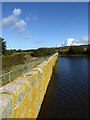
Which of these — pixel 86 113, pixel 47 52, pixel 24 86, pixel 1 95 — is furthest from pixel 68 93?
pixel 47 52

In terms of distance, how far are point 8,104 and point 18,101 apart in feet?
2.98

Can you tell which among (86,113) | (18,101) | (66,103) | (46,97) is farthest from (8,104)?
(46,97)

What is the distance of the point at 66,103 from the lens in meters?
11.1

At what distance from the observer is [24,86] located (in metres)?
5.39

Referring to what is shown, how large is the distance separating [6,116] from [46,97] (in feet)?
30.4

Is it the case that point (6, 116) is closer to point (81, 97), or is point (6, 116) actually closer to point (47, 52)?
point (81, 97)

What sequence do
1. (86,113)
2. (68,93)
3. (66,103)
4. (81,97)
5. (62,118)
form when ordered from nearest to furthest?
(62,118), (86,113), (66,103), (81,97), (68,93)

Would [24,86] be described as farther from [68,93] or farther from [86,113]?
[68,93]

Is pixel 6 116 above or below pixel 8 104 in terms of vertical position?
below

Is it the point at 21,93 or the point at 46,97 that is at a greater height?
the point at 21,93

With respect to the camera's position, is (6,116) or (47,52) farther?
(47,52)

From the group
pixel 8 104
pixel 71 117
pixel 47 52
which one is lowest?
pixel 71 117

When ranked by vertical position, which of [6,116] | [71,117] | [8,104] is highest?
[8,104]

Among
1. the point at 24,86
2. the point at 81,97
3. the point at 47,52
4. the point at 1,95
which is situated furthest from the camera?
the point at 47,52
